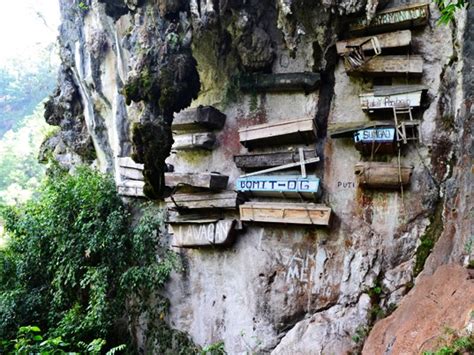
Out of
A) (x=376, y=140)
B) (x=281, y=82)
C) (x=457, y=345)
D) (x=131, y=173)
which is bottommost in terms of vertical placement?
(x=457, y=345)

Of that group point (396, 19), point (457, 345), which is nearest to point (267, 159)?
point (396, 19)

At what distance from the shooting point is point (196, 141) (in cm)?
688

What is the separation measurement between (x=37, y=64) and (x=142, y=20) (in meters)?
30.1

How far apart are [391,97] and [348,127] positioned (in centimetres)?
67

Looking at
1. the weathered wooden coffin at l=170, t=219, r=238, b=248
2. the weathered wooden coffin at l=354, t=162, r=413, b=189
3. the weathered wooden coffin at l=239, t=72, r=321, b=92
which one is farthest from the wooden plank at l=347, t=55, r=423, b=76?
the weathered wooden coffin at l=170, t=219, r=238, b=248

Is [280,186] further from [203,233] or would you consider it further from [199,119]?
[199,119]

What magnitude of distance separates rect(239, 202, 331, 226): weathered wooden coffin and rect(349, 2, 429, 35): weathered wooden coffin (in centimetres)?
250

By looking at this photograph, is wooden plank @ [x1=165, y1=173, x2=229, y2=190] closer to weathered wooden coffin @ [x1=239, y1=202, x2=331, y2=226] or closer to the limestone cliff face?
the limestone cliff face

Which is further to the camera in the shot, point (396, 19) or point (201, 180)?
point (201, 180)

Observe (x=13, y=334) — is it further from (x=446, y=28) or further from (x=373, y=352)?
(x=446, y=28)

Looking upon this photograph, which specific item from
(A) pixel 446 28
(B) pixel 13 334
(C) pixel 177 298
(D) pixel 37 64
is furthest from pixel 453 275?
(D) pixel 37 64

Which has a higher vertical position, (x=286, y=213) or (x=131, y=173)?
(x=131, y=173)

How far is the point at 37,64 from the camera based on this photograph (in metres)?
32.2

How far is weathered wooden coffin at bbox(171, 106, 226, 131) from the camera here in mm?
6652
